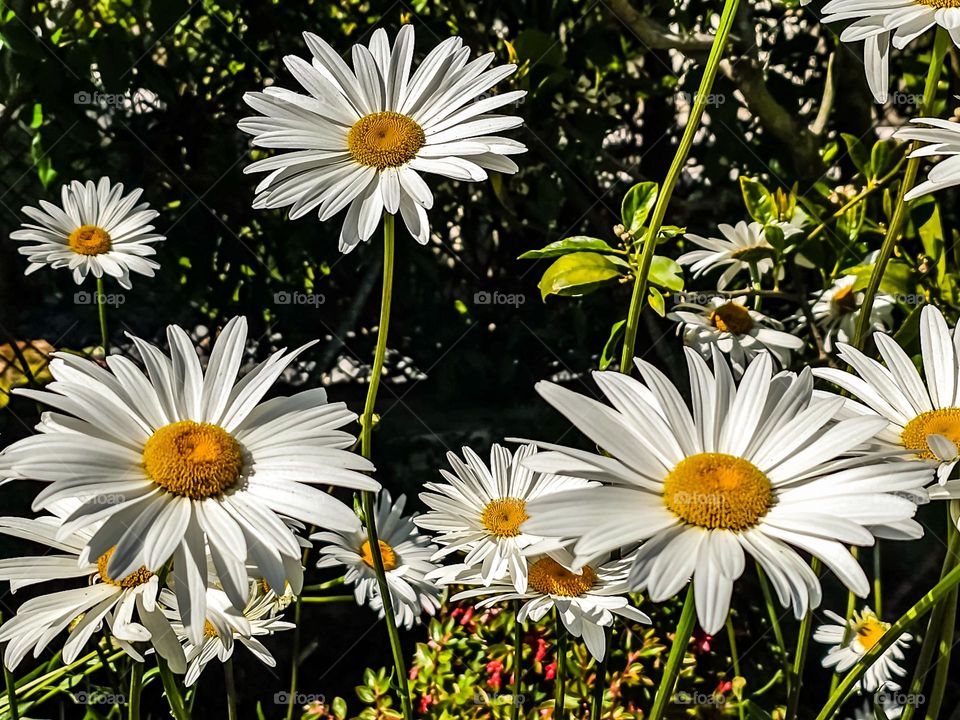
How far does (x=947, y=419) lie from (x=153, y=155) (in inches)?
63.8

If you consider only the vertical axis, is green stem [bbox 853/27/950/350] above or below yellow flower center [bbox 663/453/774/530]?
above

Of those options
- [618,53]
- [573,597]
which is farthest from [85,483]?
[618,53]

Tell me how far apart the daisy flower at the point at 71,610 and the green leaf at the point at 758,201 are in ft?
3.06

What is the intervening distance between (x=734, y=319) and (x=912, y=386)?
0.57 meters

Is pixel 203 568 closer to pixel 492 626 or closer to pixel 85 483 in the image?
pixel 85 483

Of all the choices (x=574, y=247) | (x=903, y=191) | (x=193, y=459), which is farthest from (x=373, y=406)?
(x=903, y=191)

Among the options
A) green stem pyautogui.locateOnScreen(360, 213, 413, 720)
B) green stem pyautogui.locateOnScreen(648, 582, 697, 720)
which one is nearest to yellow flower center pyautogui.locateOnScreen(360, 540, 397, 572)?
green stem pyautogui.locateOnScreen(360, 213, 413, 720)

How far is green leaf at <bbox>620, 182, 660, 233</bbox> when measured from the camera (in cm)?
95

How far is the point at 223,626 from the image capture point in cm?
69

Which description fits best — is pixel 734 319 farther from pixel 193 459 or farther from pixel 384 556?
pixel 193 459

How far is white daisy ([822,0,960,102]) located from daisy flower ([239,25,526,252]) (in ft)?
0.99

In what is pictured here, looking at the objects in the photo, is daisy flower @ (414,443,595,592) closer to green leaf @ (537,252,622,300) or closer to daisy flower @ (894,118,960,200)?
green leaf @ (537,252,622,300)

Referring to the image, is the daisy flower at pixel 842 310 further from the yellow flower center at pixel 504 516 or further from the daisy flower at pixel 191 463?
the daisy flower at pixel 191 463
